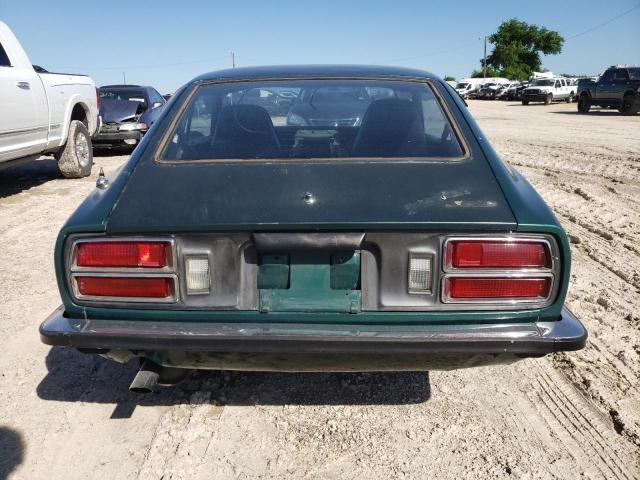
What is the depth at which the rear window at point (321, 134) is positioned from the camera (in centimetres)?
239

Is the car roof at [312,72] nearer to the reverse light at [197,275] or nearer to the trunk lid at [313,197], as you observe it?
the trunk lid at [313,197]

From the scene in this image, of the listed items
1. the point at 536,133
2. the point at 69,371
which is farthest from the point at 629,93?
the point at 69,371

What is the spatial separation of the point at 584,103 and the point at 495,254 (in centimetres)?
2378

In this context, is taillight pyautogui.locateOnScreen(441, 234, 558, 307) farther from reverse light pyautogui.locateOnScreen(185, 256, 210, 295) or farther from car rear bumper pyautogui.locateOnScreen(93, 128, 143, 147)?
car rear bumper pyautogui.locateOnScreen(93, 128, 143, 147)

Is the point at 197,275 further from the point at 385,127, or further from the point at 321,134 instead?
the point at 321,134

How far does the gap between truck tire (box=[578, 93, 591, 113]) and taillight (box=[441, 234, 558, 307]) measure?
23183 mm

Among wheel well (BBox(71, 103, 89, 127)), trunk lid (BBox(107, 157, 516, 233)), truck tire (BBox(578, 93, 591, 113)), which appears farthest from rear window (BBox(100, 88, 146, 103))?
truck tire (BBox(578, 93, 591, 113))

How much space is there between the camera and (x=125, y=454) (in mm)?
2146

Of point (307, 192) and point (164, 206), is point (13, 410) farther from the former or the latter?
point (307, 192)

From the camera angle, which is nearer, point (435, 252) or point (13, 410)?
point (435, 252)

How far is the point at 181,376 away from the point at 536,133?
13729mm

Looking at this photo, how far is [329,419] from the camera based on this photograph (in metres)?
2.37

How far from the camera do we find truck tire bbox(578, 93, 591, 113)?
22.0 metres

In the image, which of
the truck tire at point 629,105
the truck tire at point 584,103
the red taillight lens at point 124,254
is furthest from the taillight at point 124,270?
the truck tire at point 584,103
